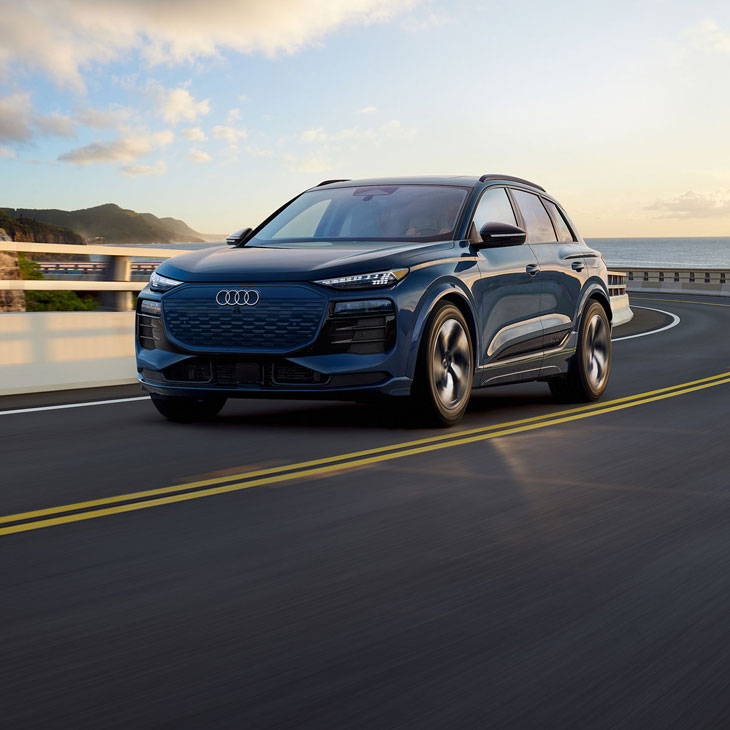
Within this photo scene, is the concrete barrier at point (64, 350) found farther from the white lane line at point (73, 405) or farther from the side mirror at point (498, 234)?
the side mirror at point (498, 234)

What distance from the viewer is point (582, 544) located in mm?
5254

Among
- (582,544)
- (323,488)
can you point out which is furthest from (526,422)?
(582,544)

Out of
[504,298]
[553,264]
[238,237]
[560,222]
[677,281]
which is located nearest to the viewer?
Answer: [504,298]

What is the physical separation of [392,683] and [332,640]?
1.45ft

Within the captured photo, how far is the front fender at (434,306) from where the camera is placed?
334 inches

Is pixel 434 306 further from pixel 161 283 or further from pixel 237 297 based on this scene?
pixel 161 283

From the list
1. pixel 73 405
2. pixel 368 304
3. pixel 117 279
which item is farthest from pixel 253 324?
pixel 117 279

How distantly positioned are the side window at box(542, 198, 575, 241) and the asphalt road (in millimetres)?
2890

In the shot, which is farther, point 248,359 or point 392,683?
point 248,359

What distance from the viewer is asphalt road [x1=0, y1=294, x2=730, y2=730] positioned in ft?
10.9

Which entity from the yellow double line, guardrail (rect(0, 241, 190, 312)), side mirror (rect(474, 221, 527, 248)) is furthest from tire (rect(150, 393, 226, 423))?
guardrail (rect(0, 241, 190, 312))

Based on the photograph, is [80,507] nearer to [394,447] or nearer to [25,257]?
[394,447]

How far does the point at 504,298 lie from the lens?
9.66 metres

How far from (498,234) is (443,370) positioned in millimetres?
1148
